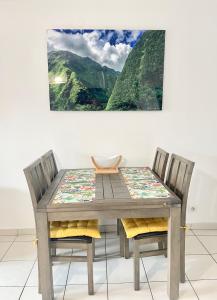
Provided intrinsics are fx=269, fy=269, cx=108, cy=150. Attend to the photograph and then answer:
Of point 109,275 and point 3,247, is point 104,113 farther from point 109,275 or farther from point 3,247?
point 3,247

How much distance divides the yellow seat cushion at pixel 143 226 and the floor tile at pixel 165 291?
1.46 ft

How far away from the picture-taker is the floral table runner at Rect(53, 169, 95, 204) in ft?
5.91

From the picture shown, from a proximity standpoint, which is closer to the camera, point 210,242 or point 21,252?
point 21,252

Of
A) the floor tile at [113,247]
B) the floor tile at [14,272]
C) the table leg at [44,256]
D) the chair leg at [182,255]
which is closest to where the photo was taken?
the table leg at [44,256]

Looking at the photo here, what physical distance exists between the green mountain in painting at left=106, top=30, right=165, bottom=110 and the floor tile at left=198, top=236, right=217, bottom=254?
1.40m

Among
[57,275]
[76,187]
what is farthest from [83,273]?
[76,187]

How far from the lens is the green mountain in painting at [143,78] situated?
2.63 meters

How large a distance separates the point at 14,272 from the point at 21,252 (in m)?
0.32

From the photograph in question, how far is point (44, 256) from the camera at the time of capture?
175cm

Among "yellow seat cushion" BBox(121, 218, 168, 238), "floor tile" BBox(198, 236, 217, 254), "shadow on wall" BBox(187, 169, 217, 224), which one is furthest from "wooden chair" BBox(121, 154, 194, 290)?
"shadow on wall" BBox(187, 169, 217, 224)

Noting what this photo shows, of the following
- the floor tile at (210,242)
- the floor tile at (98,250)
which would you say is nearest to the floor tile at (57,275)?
the floor tile at (98,250)

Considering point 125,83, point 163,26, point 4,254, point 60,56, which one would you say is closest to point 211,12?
point 163,26

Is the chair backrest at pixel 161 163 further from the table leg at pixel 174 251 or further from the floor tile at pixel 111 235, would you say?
the floor tile at pixel 111 235

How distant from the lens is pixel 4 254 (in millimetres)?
2479
